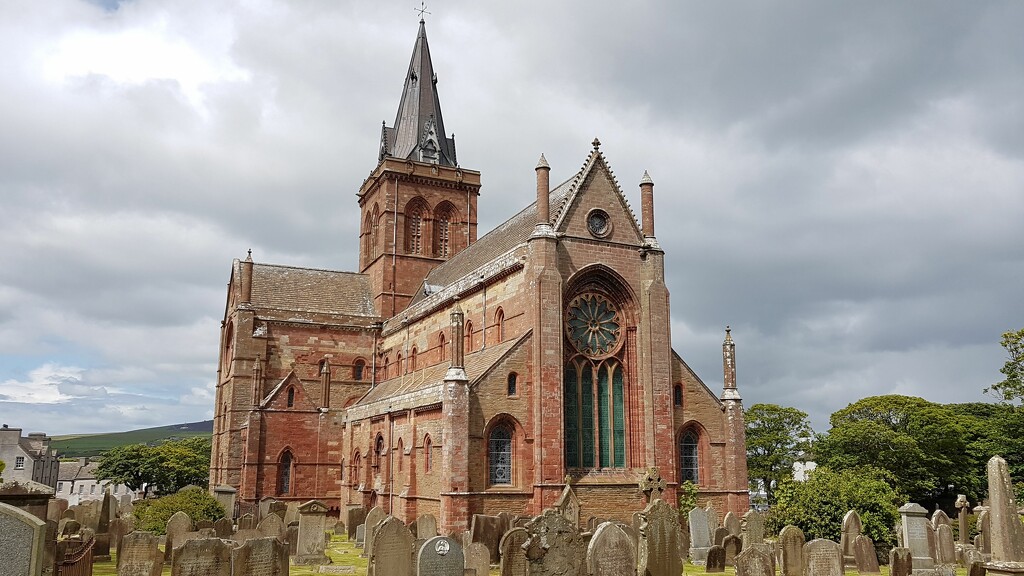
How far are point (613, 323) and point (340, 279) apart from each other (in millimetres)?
23818

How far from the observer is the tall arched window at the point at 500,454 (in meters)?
29.6

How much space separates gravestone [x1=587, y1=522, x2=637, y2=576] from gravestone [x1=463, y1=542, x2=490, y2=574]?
4917 millimetres

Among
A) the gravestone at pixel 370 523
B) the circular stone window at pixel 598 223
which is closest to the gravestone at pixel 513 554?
the gravestone at pixel 370 523

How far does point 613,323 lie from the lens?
32906 mm

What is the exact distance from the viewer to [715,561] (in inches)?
842

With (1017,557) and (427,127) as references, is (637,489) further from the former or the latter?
(427,127)

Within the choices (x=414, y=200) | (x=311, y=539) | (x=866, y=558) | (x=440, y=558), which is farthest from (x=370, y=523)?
(x=414, y=200)

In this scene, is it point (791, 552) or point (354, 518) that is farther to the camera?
point (354, 518)

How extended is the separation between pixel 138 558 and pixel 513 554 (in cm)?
789

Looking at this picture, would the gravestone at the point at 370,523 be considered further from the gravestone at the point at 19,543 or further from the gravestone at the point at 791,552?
the gravestone at the point at 19,543

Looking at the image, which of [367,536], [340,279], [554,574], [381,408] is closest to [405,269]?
[340,279]

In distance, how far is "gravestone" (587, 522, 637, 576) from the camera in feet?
48.8

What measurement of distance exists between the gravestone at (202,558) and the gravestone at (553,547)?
5.57m

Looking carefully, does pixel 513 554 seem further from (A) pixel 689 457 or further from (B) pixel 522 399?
(A) pixel 689 457
